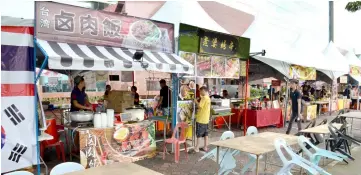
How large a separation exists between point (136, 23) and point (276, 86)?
9264 mm

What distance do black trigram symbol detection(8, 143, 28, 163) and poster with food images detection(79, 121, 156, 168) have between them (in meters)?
0.89

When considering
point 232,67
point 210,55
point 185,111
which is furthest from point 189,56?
point 232,67

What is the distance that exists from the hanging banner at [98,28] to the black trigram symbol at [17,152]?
1.73m

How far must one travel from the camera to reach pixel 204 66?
265 inches

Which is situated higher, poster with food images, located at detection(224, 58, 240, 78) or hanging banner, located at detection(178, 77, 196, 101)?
poster with food images, located at detection(224, 58, 240, 78)

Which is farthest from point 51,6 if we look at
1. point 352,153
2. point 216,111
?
point 352,153

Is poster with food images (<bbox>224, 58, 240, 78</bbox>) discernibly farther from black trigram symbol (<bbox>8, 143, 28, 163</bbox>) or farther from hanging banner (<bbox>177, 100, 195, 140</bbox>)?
black trigram symbol (<bbox>8, 143, 28, 163</bbox>)

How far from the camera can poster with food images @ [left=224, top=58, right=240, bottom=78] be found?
24.3 feet

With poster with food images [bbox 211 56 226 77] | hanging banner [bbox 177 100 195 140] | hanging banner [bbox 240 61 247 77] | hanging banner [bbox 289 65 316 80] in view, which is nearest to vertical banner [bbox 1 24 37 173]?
hanging banner [bbox 177 100 195 140]

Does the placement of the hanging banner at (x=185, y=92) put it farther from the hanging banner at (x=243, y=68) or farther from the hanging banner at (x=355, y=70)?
the hanging banner at (x=355, y=70)

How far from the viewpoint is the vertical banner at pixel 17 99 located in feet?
13.3

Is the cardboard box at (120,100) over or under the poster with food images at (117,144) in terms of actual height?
over

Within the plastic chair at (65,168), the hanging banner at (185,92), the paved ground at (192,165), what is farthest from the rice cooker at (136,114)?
the plastic chair at (65,168)

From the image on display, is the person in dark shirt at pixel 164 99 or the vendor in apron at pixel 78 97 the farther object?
the person in dark shirt at pixel 164 99
